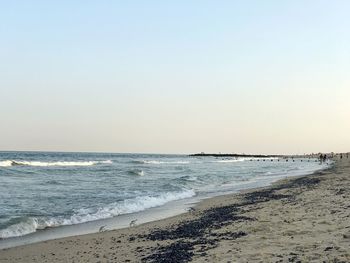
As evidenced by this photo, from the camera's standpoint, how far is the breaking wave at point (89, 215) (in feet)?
43.5

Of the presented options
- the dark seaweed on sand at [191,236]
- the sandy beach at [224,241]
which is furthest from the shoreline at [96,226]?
the dark seaweed on sand at [191,236]

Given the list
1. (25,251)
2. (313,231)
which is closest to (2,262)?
(25,251)

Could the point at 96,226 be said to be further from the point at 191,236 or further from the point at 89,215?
the point at 191,236

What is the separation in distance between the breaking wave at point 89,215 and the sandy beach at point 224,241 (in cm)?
204

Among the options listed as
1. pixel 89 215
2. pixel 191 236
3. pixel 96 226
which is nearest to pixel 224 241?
pixel 191 236

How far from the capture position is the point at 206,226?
40.7ft

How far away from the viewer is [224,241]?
9594mm

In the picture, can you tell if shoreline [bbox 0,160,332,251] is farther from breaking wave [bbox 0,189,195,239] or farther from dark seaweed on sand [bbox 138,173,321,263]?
dark seaweed on sand [bbox 138,173,321,263]

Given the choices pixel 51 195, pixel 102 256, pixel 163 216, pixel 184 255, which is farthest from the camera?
pixel 51 195

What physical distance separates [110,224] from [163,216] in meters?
2.51

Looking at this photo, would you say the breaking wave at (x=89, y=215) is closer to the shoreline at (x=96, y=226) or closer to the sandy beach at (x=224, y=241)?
the shoreline at (x=96, y=226)

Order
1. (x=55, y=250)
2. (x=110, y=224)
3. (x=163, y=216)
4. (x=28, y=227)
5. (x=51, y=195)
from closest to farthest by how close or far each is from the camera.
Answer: (x=55, y=250) < (x=28, y=227) < (x=110, y=224) < (x=163, y=216) < (x=51, y=195)

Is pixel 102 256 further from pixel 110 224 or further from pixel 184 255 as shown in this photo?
pixel 110 224

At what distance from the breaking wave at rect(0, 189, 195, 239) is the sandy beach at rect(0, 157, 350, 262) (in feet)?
6.70
